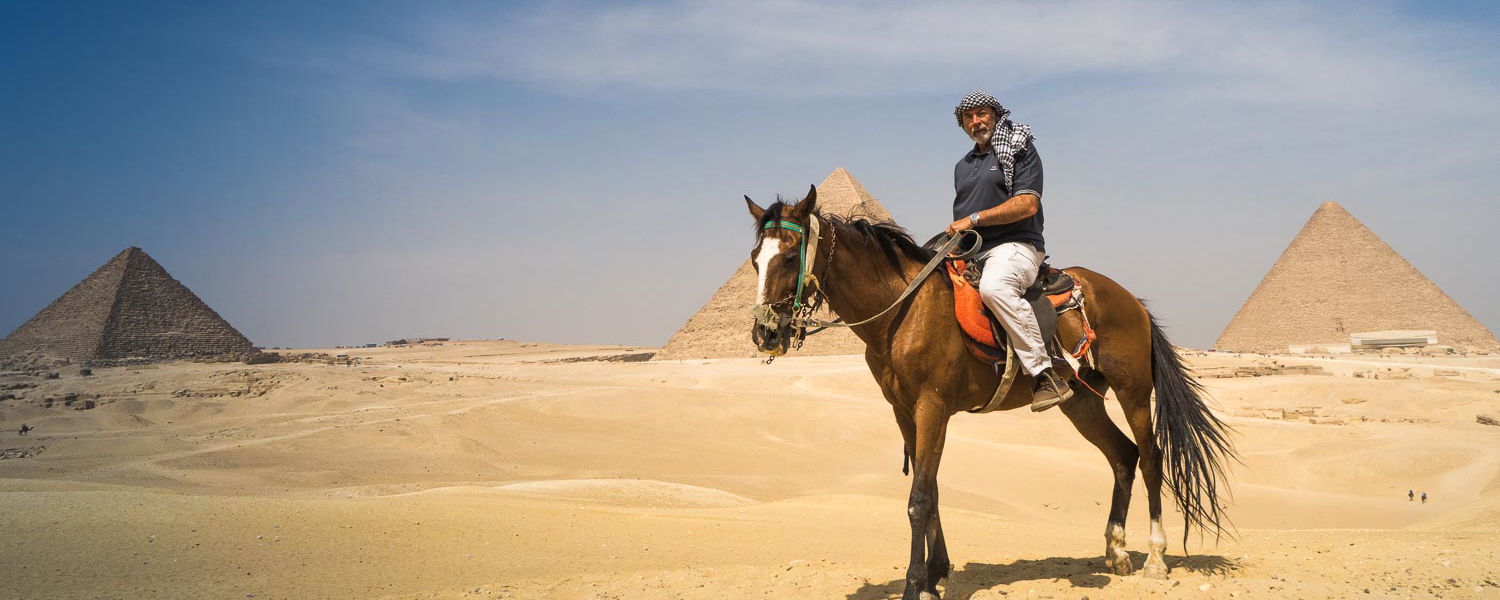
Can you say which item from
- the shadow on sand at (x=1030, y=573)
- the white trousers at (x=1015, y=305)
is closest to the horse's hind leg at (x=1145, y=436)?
the shadow on sand at (x=1030, y=573)

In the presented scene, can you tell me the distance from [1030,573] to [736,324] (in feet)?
196

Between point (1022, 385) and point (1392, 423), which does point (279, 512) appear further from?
point (1392, 423)

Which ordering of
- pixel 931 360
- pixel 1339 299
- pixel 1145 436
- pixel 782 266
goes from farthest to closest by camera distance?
pixel 1339 299 → pixel 1145 436 → pixel 931 360 → pixel 782 266

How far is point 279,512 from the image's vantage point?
6344 millimetres

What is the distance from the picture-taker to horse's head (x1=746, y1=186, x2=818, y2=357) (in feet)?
13.8

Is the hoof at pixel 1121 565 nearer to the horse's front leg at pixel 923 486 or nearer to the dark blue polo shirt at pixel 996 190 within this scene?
the horse's front leg at pixel 923 486

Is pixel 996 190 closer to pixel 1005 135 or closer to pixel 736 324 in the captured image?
pixel 1005 135

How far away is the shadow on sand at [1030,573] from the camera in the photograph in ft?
16.0

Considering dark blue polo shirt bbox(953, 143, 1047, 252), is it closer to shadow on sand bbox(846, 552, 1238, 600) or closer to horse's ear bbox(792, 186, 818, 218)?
horse's ear bbox(792, 186, 818, 218)

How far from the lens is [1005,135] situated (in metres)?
4.91

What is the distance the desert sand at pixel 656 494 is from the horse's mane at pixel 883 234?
1.88 meters

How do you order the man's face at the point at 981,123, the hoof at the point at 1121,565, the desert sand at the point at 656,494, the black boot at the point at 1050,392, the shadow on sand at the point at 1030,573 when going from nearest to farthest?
the black boot at the point at 1050,392 → the shadow on sand at the point at 1030,573 → the man's face at the point at 981,123 → the desert sand at the point at 656,494 → the hoof at the point at 1121,565

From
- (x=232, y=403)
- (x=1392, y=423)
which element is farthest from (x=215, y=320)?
(x=1392, y=423)

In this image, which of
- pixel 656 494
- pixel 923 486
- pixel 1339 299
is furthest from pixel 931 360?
pixel 1339 299
